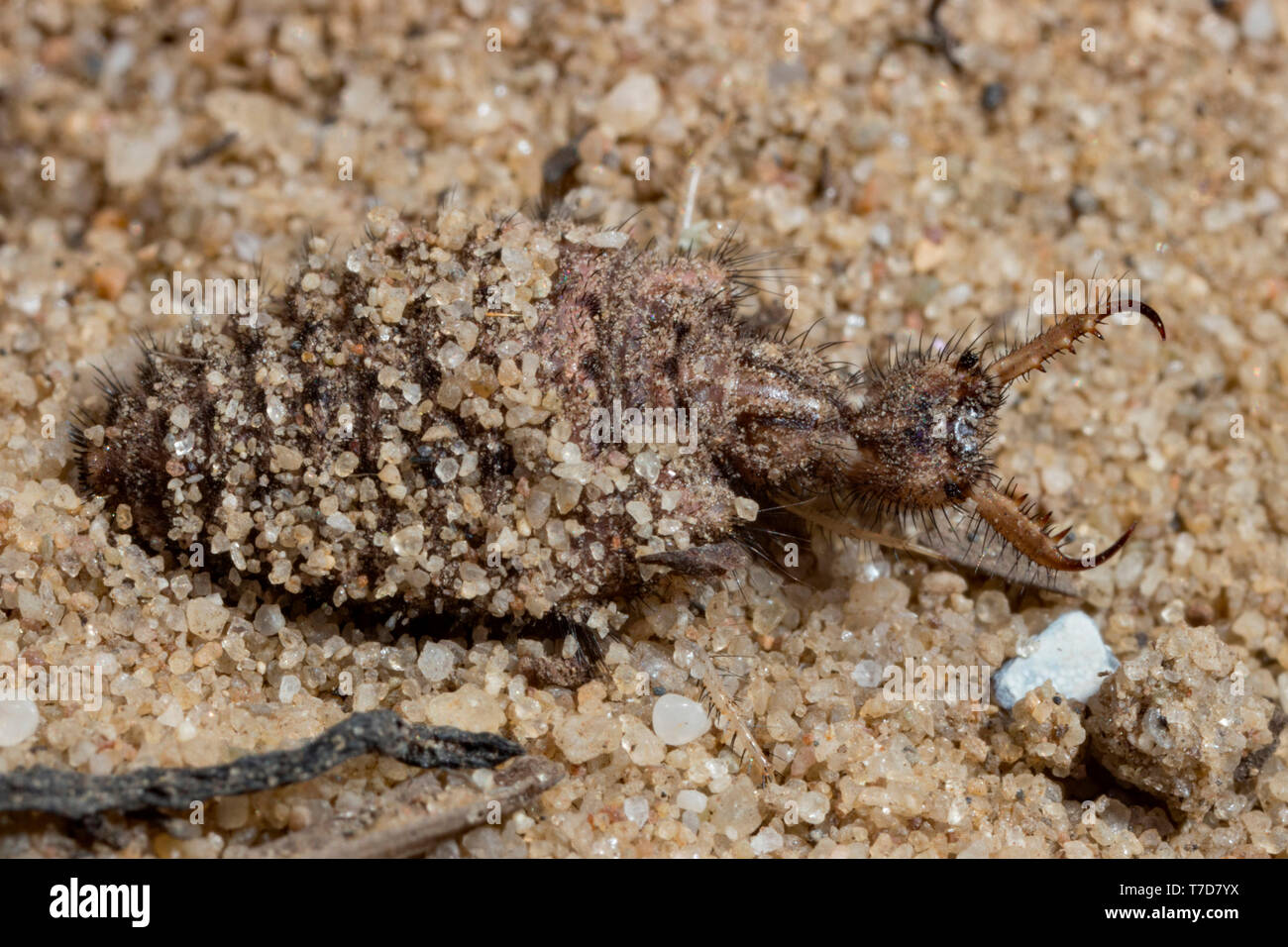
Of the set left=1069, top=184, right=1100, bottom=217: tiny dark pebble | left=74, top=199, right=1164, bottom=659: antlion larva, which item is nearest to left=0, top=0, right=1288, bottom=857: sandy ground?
left=1069, top=184, right=1100, bottom=217: tiny dark pebble

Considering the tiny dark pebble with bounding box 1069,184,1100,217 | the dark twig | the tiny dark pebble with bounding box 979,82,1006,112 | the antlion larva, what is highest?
the tiny dark pebble with bounding box 979,82,1006,112

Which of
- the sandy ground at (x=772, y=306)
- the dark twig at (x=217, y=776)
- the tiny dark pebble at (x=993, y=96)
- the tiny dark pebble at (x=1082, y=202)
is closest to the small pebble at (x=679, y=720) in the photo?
the sandy ground at (x=772, y=306)

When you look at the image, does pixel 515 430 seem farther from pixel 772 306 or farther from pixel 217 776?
pixel 772 306

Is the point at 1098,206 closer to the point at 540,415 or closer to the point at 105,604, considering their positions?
the point at 540,415

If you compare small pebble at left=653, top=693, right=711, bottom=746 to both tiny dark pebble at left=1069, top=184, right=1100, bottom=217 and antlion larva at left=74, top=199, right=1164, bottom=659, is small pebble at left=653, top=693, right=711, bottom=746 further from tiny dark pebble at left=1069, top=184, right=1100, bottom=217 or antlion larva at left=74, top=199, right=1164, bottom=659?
tiny dark pebble at left=1069, top=184, right=1100, bottom=217

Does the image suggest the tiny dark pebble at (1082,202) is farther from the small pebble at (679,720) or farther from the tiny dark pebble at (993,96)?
the small pebble at (679,720)

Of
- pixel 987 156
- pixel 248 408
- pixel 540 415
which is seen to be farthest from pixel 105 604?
pixel 987 156

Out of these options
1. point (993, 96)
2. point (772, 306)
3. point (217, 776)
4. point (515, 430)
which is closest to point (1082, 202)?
point (993, 96)

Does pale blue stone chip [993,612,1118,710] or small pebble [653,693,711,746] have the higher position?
pale blue stone chip [993,612,1118,710]

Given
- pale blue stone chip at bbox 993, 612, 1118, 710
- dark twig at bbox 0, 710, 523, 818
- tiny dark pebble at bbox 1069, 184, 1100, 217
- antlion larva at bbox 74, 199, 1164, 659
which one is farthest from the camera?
tiny dark pebble at bbox 1069, 184, 1100, 217
